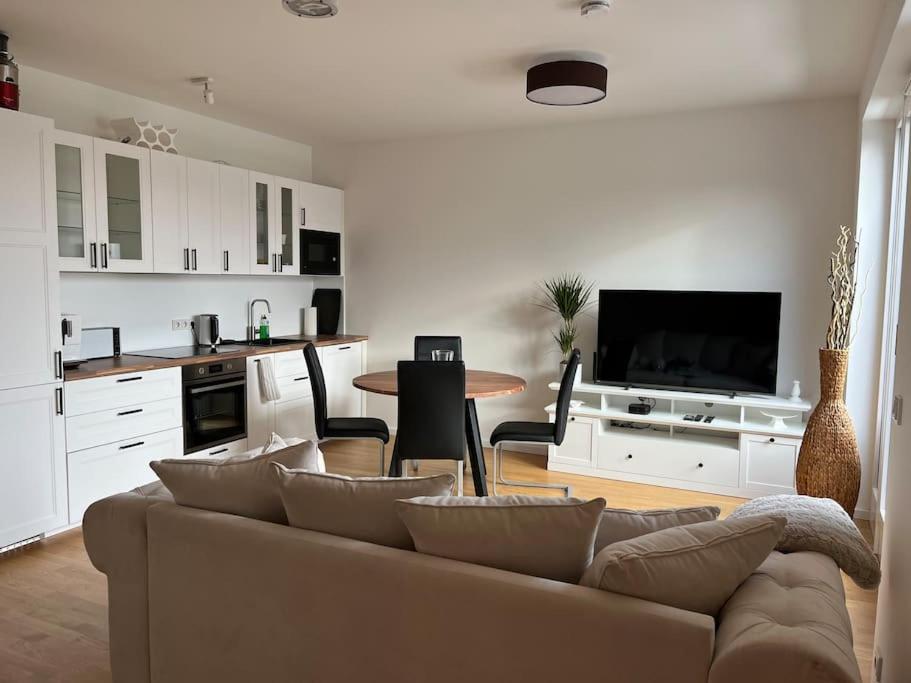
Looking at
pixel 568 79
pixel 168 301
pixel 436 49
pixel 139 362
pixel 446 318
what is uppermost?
pixel 436 49

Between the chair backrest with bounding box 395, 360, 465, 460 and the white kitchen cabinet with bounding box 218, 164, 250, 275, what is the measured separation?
83.5 inches

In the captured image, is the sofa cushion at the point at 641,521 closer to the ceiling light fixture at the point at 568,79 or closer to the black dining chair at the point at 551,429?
the black dining chair at the point at 551,429

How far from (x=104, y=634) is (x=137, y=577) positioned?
90cm

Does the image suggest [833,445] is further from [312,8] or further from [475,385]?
[312,8]

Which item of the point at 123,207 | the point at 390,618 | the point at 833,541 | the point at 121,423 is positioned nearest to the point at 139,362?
the point at 121,423

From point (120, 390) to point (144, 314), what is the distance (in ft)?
3.29

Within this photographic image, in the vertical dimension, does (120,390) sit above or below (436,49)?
below

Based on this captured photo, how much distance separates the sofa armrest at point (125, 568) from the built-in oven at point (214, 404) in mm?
2415

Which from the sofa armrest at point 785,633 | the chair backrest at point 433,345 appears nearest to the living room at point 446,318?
the sofa armrest at point 785,633

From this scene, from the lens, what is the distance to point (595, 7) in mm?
3080

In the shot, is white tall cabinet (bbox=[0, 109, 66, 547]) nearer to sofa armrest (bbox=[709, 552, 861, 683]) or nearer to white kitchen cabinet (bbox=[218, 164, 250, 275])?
white kitchen cabinet (bbox=[218, 164, 250, 275])

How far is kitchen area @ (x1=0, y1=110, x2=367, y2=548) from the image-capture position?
11.9 feet

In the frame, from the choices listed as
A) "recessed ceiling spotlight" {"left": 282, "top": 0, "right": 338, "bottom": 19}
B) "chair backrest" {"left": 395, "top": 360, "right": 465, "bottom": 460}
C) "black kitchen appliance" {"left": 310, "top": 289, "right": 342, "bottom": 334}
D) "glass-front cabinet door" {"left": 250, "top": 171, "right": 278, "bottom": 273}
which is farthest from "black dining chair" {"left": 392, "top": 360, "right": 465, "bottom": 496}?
"black kitchen appliance" {"left": 310, "top": 289, "right": 342, "bottom": 334}

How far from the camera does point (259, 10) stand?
3.19m
